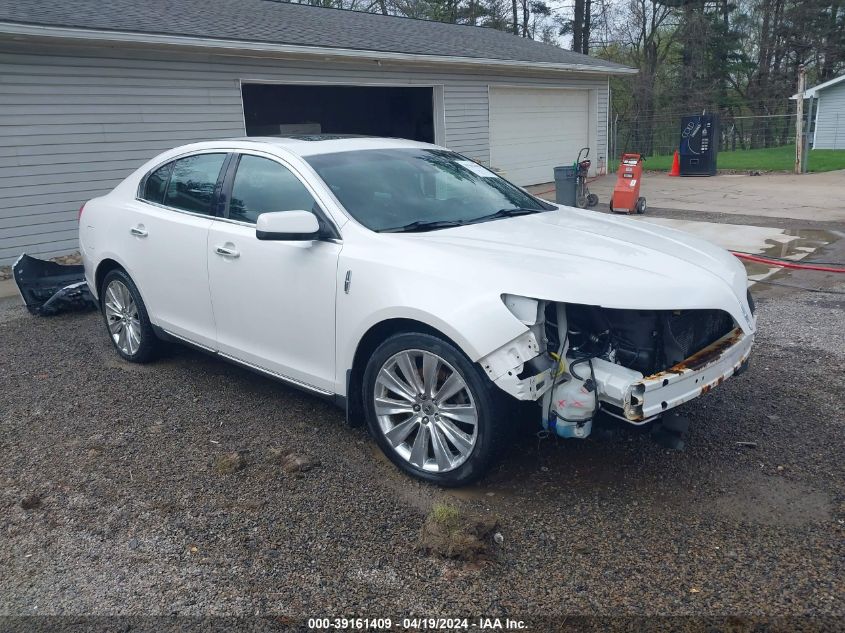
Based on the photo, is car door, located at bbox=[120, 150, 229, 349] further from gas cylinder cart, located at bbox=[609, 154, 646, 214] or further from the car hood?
gas cylinder cart, located at bbox=[609, 154, 646, 214]

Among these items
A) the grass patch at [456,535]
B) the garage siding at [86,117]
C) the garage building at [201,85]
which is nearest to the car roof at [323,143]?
the grass patch at [456,535]

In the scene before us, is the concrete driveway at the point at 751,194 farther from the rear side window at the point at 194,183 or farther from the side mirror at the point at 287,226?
the side mirror at the point at 287,226

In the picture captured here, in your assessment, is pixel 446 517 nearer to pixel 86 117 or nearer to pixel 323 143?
pixel 323 143

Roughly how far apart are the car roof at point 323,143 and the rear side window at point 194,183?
25 cm

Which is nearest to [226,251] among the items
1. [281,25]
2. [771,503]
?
[771,503]

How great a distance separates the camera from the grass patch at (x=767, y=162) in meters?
20.9

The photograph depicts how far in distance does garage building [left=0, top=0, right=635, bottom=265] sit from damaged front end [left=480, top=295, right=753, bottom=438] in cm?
837

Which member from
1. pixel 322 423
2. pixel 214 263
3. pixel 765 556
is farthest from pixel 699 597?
pixel 214 263

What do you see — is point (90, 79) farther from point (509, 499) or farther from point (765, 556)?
point (765, 556)

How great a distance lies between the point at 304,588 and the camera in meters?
2.85

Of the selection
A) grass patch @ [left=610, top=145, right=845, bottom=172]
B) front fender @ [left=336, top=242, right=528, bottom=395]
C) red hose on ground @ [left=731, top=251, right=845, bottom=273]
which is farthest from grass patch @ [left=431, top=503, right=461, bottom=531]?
grass patch @ [left=610, top=145, right=845, bottom=172]

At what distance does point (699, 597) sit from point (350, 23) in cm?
1452

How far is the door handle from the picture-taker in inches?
169

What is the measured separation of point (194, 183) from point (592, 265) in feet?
9.43
